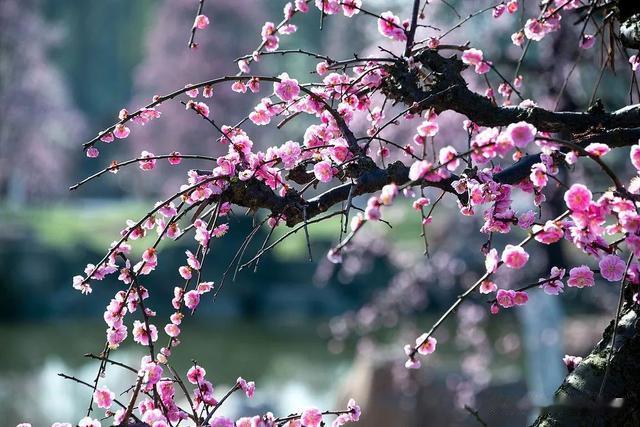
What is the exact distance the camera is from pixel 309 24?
100ft

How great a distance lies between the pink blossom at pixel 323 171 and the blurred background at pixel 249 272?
72 centimetres

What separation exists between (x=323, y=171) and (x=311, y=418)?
0.62 meters

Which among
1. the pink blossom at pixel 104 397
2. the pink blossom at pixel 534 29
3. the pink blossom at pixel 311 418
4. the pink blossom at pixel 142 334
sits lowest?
the pink blossom at pixel 311 418

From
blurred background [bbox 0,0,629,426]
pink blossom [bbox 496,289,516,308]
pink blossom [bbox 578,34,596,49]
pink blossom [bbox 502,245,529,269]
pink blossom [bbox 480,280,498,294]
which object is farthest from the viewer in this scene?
blurred background [bbox 0,0,629,426]

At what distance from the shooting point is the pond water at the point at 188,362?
10.6 m

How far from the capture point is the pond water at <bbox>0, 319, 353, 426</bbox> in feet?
34.8

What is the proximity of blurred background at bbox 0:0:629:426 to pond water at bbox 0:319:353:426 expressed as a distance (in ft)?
0.14

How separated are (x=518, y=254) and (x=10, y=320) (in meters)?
14.1

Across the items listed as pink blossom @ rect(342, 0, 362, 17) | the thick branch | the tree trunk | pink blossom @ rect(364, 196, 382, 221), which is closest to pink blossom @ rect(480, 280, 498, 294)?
the tree trunk

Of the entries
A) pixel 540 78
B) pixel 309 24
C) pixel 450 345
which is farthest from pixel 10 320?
pixel 309 24

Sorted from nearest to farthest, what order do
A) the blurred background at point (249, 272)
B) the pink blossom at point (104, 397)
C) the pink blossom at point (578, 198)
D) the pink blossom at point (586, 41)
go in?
the pink blossom at point (578, 198), the pink blossom at point (104, 397), the pink blossom at point (586, 41), the blurred background at point (249, 272)

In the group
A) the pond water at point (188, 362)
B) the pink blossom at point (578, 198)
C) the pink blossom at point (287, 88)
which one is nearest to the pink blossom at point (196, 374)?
the pink blossom at point (287, 88)

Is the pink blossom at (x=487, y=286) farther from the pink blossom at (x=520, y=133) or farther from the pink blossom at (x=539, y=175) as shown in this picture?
the pink blossom at (x=520, y=133)

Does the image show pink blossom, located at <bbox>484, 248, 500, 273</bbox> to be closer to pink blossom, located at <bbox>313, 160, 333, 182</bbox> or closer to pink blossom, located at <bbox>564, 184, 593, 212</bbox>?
pink blossom, located at <bbox>564, 184, 593, 212</bbox>
